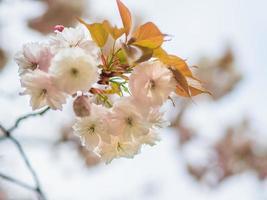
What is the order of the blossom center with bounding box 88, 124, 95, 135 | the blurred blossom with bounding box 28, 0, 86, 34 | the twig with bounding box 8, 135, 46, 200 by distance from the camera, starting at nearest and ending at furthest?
the blossom center with bounding box 88, 124, 95, 135
the twig with bounding box 8, 135, 46, 200
the blurred blossom with bounding box 28, 0, 86, 34

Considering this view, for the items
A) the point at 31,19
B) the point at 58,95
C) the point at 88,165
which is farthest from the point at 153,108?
the point at 88,165

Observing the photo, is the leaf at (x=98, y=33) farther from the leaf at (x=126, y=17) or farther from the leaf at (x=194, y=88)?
the leaf at (x=194, y=88)

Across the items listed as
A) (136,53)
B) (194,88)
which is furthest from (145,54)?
(194,88)

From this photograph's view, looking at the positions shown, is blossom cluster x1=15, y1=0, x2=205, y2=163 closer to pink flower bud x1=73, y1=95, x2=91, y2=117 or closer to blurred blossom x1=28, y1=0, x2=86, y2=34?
pink flower bud x1=73, y1=95, x2=91, y2=117

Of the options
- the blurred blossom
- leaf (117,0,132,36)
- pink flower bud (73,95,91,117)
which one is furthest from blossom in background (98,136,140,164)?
the blurred blossom

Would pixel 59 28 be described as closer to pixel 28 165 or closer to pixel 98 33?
pixel 98 33

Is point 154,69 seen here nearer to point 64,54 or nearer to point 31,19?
point 64,54

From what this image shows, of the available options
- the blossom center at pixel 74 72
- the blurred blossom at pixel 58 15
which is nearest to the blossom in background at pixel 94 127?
the blossom center at pixel 74 72
